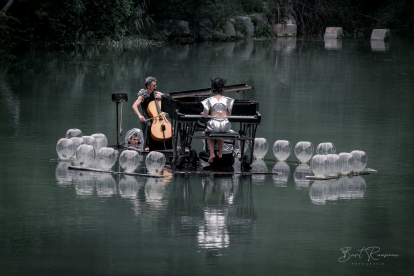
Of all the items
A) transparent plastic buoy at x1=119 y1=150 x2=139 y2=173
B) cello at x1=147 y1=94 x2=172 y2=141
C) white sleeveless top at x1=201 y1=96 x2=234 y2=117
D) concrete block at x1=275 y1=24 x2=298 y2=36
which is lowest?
transparent plastic buoy at x1=119 y1=150 x2=139 y2=173

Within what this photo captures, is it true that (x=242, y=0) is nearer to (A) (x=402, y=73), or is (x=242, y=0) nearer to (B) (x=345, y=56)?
(B) (x=345, y=56)

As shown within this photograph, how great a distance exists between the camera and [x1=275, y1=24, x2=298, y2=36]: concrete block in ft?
171

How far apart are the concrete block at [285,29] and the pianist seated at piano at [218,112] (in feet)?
144

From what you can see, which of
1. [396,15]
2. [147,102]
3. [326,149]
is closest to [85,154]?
[147,102]

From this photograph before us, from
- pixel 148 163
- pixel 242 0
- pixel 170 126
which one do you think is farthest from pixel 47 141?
pixel 242 0

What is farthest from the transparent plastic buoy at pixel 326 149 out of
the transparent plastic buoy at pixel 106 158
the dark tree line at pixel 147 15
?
the dark tree line at pixel 147 15

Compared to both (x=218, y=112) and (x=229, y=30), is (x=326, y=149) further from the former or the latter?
(x=229, y=30)

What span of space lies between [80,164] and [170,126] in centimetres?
156

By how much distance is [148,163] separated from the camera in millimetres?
8523

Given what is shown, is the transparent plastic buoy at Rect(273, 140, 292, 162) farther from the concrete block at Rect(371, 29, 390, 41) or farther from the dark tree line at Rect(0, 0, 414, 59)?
the concrete block at Rect(371, 29, 390, 41)

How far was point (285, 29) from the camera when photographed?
52.4m

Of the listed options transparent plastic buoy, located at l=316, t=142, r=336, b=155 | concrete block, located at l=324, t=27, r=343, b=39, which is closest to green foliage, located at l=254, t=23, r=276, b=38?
concrete block, located at l=324, t=27, r=343, b=39

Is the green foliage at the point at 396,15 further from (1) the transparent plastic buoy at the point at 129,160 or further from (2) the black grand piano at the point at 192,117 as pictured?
(1) the transparent plastic buoy at the point at 129,160

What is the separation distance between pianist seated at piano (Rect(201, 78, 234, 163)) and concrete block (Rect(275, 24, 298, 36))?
4394 cm
